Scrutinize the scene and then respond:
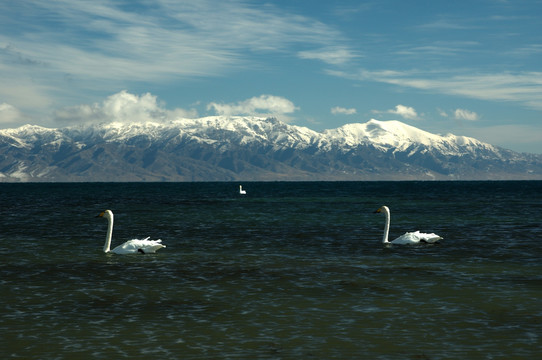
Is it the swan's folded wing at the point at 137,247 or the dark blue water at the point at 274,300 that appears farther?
the swan's folded wing at the point at 137,247

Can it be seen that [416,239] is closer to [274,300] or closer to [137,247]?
[137,247]

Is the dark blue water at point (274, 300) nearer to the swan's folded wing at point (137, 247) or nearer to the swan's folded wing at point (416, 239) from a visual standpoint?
the swan's folded wing at point (137, 247)

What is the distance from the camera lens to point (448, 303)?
1995cm

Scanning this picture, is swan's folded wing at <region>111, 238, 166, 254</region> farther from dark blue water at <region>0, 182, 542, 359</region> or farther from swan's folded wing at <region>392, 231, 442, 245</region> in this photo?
swan's folded wing at <region>392, 231, 442, 245</region>

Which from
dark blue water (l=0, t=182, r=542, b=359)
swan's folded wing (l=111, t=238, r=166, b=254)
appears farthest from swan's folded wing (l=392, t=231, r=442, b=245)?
swan's folded wing (l=111, t=238, r=166, b=254)

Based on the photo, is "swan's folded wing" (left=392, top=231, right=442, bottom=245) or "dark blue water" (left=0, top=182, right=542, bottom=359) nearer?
"dark blue water" (left=0, top=182, right=542, bottom=359)

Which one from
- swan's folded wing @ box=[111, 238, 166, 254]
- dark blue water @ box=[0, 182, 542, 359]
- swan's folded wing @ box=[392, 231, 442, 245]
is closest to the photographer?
dark blue water @ box=[0, 182, 542, 359]

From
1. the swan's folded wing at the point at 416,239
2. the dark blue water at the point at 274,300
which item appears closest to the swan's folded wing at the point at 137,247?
the dark blue water at the point at 274,300

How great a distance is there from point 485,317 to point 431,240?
19.2m

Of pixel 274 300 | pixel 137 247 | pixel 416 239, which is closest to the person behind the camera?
pixel 274 300

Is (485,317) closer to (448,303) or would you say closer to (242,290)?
(448,303)

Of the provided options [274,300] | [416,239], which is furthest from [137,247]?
[416,239]

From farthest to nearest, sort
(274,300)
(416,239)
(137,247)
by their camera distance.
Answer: (416,239)
(137,247)
(274,300)

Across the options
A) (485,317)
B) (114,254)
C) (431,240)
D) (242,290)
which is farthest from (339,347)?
(431,240)
